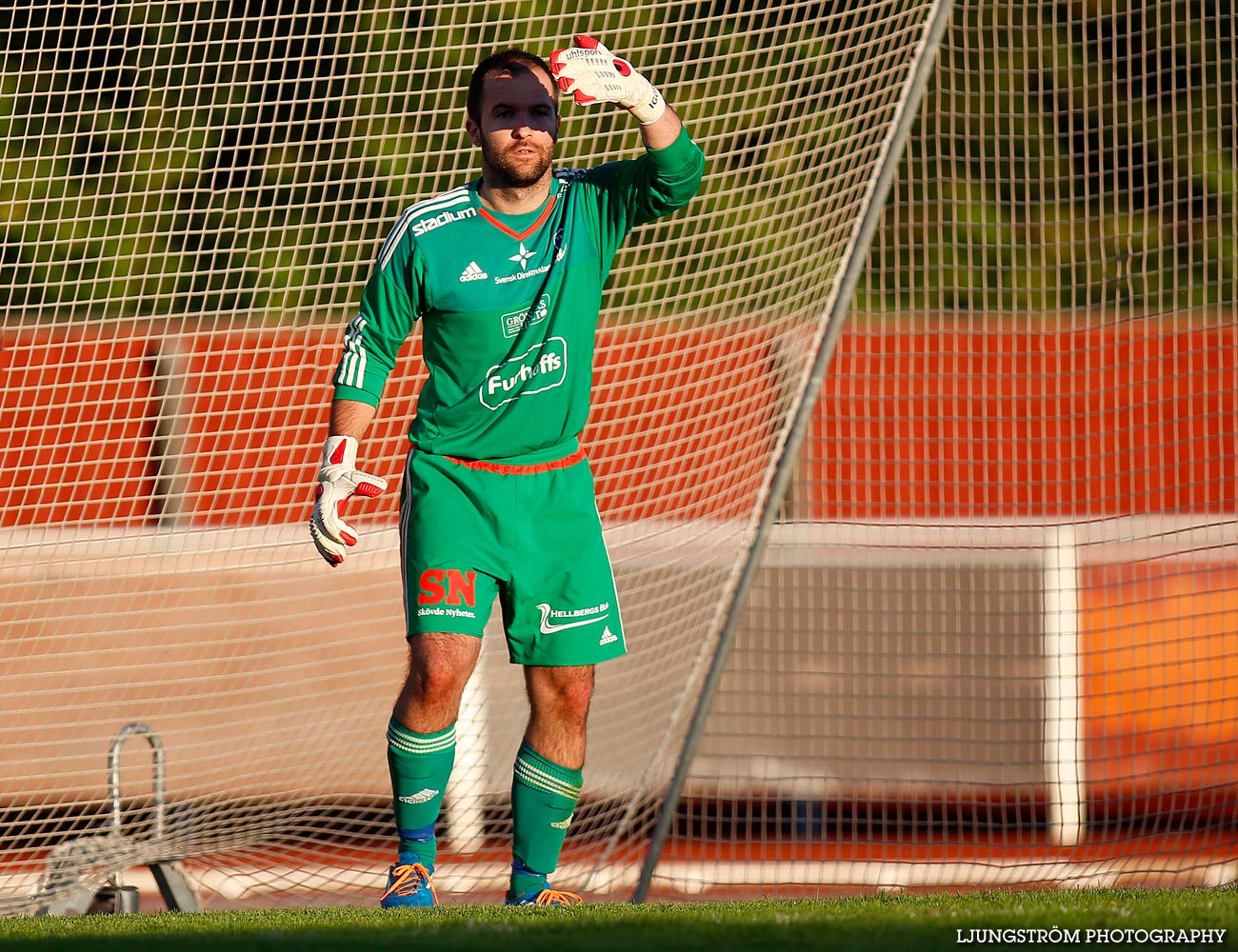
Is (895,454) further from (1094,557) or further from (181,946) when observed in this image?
(181,946)

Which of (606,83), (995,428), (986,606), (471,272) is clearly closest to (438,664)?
(471,272)

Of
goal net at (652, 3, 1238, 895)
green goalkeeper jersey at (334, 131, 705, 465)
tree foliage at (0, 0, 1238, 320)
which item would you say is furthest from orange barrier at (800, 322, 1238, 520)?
green goalkeeper jersey at (334, 131, 705, 465)

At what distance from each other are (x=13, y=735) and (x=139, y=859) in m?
1.13

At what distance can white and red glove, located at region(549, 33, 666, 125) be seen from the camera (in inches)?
114

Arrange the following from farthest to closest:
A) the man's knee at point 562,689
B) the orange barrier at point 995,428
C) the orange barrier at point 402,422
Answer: the orange barrier at point 995,428 < the orange barrier at point 402,422 < the man's knee at point 562,689

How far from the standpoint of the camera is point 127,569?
5.30 meters

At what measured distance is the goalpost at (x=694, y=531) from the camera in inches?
190

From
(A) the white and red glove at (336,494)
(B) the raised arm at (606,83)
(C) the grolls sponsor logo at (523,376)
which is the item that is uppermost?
(B) the raised arm at (606,83)

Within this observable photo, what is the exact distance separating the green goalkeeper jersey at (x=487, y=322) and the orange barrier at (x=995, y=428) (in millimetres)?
3013

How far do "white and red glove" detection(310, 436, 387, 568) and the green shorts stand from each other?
154 millimetres

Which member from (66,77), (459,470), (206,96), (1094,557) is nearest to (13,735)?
(66,77)

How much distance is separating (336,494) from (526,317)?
576 mm

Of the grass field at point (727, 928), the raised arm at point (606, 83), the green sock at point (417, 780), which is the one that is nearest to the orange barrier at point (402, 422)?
the raised arm at point (606, 83)

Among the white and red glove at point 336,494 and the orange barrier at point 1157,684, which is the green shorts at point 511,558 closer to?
the white and red glove at point 336,494
